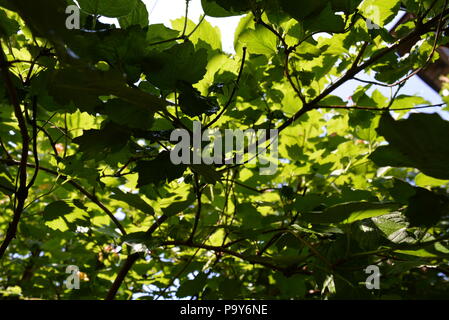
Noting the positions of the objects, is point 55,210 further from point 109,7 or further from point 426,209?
point 426,209

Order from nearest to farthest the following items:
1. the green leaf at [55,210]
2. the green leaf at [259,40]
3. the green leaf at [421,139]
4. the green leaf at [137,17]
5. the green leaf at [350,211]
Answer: the green leaf at [421,139], the green leaf at [350,211], the green leaf at [137,17], the green leaf at [259,40], the green leaf at [55,210]

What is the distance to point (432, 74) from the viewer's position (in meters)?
7.80

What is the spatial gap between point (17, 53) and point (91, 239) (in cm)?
76

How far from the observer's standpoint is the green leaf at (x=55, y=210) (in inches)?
38.9

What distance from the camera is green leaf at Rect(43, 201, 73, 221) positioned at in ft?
3.24

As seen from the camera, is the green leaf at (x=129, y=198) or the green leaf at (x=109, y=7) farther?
→ the green leaf at (x=129, y=198)

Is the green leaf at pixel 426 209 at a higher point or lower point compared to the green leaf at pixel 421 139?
lower

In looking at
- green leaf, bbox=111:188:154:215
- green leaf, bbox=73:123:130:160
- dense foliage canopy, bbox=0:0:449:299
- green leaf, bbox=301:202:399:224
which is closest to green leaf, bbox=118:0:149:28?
dense foliage canopy, bbox=0:0:449:299

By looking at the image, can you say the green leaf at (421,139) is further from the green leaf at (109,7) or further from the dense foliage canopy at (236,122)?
the green leaf at (109,7)

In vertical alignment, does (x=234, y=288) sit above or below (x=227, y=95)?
below

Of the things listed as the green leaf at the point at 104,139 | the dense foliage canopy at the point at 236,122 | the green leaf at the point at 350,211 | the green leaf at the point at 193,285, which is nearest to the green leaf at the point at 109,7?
the dense foliage canopy at the point at 236,122
